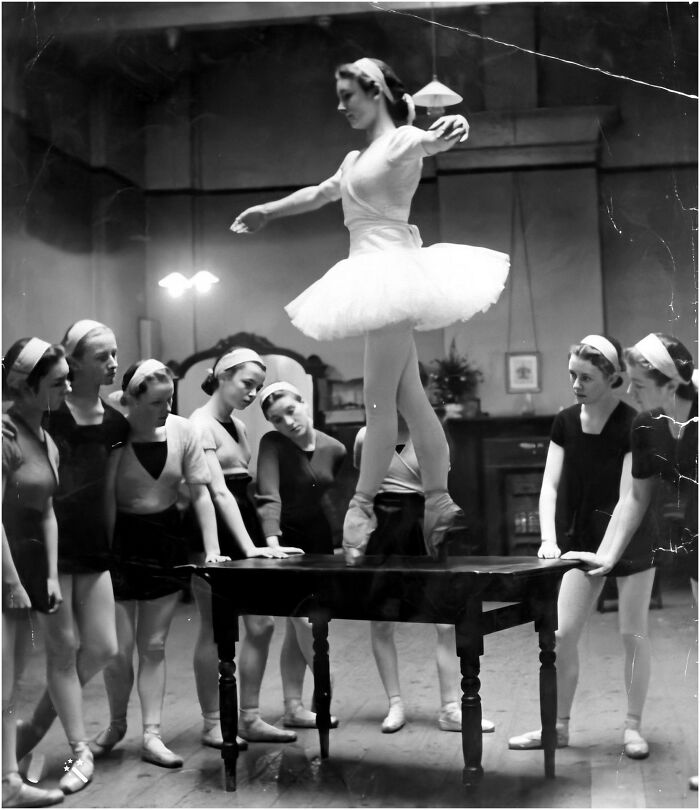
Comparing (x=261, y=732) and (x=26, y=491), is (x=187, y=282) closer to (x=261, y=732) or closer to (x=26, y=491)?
(x=26, y=491)

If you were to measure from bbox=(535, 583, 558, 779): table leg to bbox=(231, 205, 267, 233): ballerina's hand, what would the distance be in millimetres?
1060

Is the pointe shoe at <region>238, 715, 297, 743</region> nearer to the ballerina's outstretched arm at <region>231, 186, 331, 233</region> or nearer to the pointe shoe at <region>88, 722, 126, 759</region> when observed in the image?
the pointe shoe at <region>88, 722, 126, 759</region>

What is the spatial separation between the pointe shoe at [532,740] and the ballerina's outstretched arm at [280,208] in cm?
126

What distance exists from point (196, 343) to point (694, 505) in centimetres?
120

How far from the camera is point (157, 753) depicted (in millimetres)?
2393

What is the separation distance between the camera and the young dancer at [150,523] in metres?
2.41

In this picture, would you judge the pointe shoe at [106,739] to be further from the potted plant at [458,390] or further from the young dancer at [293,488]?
the potted plant at [458,390]

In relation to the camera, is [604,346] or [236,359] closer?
[604,346]

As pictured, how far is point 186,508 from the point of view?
2410 mm

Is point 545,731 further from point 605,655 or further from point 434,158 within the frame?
point 434,158

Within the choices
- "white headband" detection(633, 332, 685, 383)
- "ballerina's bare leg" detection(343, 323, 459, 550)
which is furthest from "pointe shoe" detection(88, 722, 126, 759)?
"white headband" detection(633, 332, 685, 383)

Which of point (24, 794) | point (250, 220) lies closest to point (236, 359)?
point (250, 220)

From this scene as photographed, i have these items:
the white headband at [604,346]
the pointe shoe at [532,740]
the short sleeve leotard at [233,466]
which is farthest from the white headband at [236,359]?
the pointe shoe at [532,740]

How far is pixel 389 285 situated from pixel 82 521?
94 centimetres
